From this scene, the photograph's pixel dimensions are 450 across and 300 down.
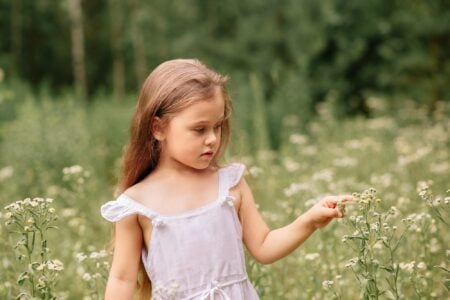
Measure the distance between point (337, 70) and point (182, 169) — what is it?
34.0ft

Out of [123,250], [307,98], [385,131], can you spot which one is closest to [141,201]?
[123,250]

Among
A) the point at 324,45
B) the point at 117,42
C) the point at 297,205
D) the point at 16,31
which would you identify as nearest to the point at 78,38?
the point at 117,42

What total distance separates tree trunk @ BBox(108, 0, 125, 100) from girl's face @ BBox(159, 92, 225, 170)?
1936cm

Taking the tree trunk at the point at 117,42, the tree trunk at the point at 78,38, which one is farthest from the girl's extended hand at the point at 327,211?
the tree trunk at the point at 117,42

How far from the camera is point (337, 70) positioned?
12.7m

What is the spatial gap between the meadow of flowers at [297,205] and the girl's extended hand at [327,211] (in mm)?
75

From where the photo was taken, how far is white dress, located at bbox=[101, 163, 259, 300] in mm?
2498

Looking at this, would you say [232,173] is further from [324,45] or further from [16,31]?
[16,31]

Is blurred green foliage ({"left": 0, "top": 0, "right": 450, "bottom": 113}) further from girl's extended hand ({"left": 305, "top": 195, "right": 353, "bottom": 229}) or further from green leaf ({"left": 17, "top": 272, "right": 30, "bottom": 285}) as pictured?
green leaf ({"left": 17, "top": 272, "right": 30, "bottom": 285})

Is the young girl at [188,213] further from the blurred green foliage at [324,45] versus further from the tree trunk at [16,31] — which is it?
the tree trunk at [16,31]

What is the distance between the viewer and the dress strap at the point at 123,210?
251cm

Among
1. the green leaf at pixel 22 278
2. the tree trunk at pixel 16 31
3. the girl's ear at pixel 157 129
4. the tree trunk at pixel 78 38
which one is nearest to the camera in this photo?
the green leaf at pixel 22 278

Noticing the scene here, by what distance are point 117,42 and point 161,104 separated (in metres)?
20.6

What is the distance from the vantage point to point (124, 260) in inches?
100
